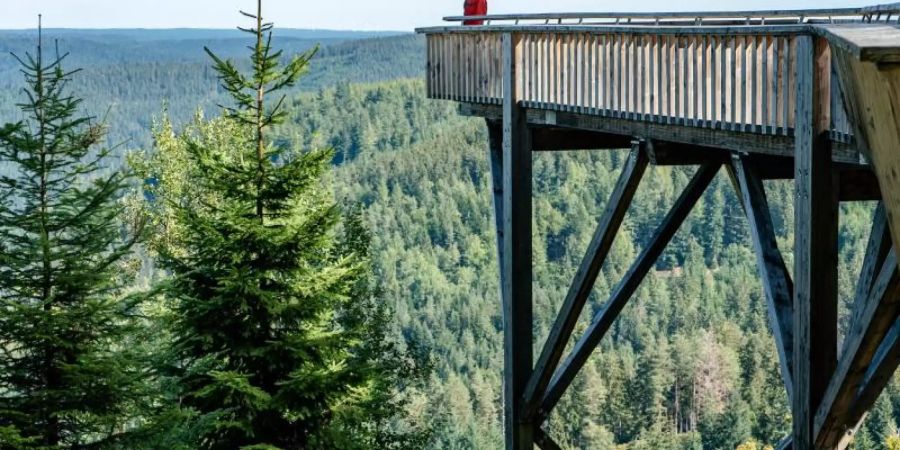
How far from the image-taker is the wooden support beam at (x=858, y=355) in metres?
5.05

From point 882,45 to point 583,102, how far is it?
7075 millimetres

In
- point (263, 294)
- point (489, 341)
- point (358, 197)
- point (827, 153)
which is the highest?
point (827, 153)

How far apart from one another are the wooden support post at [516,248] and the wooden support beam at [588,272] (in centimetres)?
17

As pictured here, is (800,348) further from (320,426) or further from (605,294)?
(605,294)

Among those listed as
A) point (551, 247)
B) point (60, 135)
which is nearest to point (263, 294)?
point (60, 135)

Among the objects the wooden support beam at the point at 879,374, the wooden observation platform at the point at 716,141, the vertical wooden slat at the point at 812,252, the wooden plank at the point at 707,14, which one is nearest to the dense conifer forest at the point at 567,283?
the wooden observation platform at the point at 716,141

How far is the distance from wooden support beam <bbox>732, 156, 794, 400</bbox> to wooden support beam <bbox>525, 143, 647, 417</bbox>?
1.65 metres

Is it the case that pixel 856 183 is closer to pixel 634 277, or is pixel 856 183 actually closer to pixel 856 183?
pixel 856 183

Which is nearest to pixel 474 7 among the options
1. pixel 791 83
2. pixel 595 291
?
pixel 791 83

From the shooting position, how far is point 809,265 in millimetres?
6051

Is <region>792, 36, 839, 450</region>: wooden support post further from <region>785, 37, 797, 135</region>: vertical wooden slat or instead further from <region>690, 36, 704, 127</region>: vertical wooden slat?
<region>690, 36, 704, 127</region>: vertical wooden slat

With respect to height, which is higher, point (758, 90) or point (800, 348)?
point (758, 90)

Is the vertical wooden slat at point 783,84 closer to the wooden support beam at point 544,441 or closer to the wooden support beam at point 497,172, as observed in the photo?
the wooden support beam at point 544,441

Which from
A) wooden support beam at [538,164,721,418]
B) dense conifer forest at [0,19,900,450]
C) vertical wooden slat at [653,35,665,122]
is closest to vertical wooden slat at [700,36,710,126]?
vertical wooden slat at [653,35,665,122]
